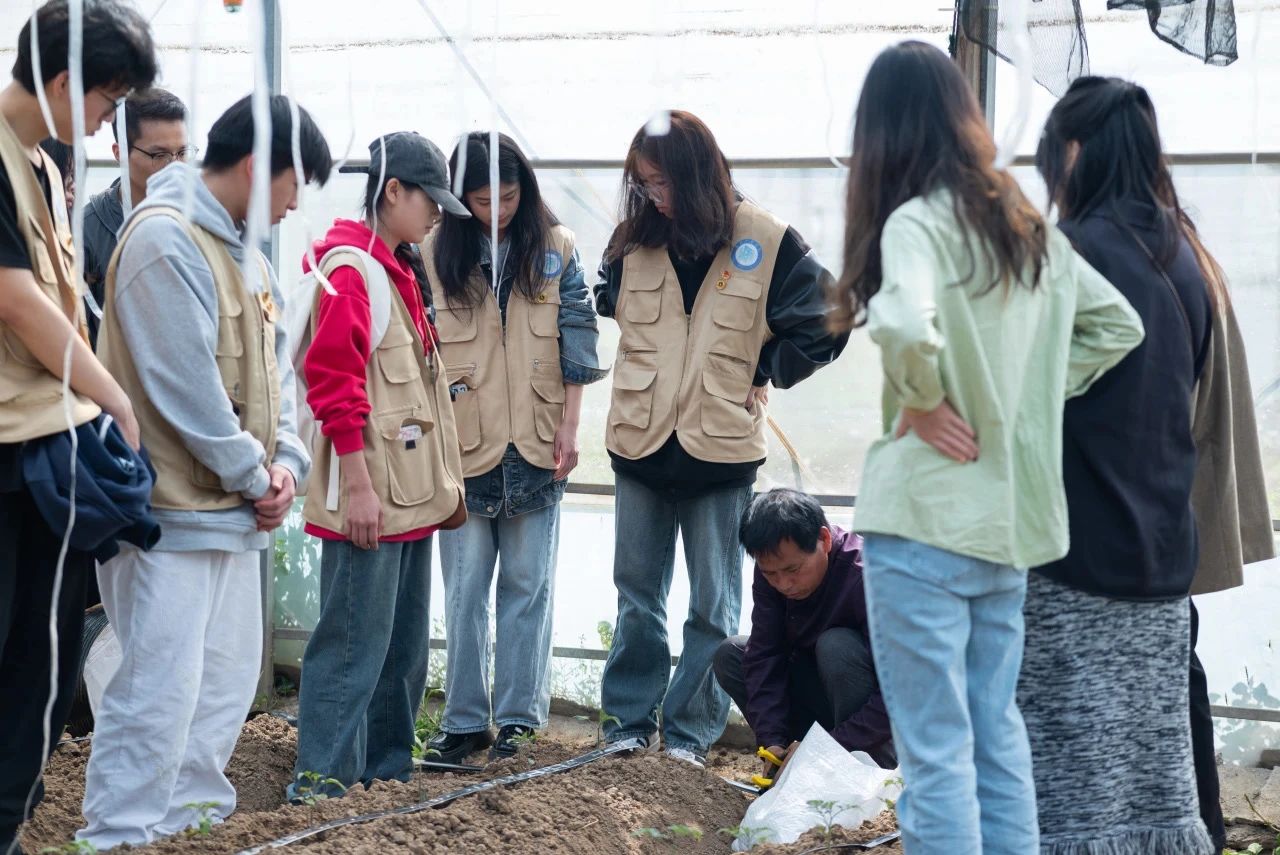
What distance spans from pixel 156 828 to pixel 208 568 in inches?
21.1

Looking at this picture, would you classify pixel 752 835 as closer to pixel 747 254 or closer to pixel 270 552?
pixel 747 254

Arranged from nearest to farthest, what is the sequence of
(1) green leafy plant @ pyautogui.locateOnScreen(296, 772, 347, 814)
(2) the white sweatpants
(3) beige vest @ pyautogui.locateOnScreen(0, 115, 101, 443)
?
(3) beige vest @ pyautogui.locateOnScreen(0, 115, 101, 443)
(2) the white sweatpants
(1) green leafy plant @ pyautogui.locateOnScreen(296, 772, 347, 814)

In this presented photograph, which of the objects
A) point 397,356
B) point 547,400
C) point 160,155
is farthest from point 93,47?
point 547,400

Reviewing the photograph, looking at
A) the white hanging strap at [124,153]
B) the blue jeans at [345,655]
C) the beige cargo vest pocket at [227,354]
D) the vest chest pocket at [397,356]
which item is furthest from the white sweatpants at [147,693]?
the white hanging strap at [124,153]

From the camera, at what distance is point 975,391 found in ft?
7.32

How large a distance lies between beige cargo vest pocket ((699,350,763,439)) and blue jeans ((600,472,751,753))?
0.18m

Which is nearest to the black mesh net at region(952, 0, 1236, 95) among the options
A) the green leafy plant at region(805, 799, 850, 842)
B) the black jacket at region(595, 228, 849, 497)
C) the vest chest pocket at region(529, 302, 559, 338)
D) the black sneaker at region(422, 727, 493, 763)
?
the black jacket at region(595, 228, 849, 497)

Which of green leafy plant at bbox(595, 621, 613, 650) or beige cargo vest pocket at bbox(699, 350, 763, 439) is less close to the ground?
beige cargo vest pocket at bbox(699, 350, 763, 439)

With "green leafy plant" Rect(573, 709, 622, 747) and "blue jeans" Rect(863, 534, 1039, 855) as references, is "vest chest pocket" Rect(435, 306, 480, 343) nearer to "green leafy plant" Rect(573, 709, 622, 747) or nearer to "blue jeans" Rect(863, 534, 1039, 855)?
"green leafy plant" Rect(573, 709, 622, 747)

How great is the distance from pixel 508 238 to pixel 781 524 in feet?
3.84

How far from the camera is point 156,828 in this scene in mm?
2775

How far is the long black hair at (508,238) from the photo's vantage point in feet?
12.4

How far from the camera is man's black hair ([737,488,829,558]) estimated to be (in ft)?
11.1

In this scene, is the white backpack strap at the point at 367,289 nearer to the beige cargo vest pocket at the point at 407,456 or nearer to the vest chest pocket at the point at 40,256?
the beige cargo vest pocket at the point at 407,456
